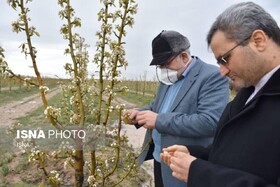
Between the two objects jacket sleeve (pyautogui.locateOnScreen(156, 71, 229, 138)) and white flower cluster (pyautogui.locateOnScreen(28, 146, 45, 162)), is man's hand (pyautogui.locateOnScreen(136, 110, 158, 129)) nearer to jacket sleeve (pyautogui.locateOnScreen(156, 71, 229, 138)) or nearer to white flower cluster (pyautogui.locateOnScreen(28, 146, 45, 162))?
jacket sleeve (pyautogui.locateOnScreen(156, 71, 229, 138))

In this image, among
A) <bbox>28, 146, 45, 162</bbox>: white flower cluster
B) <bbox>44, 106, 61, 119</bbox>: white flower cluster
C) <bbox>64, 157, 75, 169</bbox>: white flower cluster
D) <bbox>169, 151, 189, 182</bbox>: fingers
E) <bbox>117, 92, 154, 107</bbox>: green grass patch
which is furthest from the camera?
<bbox>117, 92, 154, 107</bbox>: green grass patch

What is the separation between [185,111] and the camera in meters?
2.52

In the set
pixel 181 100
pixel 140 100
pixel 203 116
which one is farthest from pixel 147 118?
pixel 140 100

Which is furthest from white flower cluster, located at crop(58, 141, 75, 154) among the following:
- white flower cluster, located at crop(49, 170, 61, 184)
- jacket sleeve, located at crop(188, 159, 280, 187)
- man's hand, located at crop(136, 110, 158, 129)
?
jacket sleeve, located at crop(188, 159, 280, 187)

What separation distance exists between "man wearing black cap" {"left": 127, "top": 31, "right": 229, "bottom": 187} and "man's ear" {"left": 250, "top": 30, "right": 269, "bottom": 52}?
3.20 feet

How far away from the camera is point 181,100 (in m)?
2.54

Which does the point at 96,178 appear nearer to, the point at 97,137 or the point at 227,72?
the point at 97,137

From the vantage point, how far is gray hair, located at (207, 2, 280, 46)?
4.60 feet

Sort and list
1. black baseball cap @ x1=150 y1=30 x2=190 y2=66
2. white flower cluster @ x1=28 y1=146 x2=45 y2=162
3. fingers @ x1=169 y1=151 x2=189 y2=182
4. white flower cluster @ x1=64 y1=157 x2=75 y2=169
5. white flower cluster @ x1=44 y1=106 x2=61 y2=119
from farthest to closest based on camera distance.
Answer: black baseball cap @ x1=150 y1=30 x2=190 y2=66
white flower cluster @ x1=64 y1=157 x2=75 y2=169
white flower cluster @ x1=28 y1=146 x2=45 y2=162
white flower cluster @ x1=44 y1=106 x2=61 y2=119
fingers @ x1=169 y1=151 x2=189 y2=182

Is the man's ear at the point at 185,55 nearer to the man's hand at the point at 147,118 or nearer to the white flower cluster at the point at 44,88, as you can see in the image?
the man's hand at the point at 147,118

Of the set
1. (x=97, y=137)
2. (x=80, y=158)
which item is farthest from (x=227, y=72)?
(x=80, y=158)

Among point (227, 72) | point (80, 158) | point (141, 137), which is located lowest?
point (141, 137)

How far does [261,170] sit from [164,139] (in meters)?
1.35

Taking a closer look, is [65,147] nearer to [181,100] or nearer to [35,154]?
[35,154]
